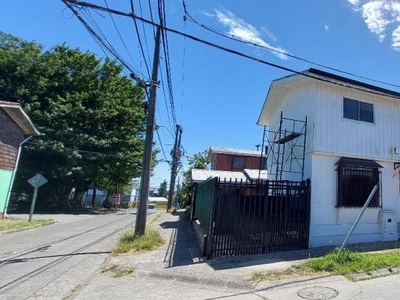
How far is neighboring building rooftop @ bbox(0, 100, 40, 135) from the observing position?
1595 cm

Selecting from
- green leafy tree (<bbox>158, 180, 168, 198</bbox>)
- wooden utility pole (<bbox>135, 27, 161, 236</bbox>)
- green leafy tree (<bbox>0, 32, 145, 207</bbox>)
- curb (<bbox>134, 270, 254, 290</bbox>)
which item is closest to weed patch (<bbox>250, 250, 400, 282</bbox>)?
curb (<bbox>134, 270, 254, 290</bbox>)

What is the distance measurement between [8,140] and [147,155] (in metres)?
11.1

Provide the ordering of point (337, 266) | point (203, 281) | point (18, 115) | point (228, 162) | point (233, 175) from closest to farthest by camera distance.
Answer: point (203, 281), point (337, 266), point (18, 115), point (233, 175), point (228, 162)

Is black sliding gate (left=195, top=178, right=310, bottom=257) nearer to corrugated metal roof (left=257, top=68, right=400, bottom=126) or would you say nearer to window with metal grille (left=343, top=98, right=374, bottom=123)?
window with metal grille (left=343, top=98, right=374, bottom=123)

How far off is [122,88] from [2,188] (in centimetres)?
1659

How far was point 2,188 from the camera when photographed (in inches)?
651

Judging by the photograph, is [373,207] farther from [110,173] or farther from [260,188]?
[110,173]

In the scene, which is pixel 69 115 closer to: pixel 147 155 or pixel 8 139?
pixel 8 139

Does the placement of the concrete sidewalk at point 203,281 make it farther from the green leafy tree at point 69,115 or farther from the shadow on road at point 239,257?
the green leafy tree at point 69,115

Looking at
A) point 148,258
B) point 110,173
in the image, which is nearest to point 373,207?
point 148,258

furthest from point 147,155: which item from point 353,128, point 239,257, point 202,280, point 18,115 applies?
point 18,115

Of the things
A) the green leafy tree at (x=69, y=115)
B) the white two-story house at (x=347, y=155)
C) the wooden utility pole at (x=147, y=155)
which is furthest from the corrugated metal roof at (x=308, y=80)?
the green leafy tree at (x=69, y=115)

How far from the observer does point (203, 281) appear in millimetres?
6152

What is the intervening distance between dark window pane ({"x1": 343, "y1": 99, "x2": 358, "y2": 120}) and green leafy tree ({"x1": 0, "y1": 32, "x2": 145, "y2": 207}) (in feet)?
65.9
